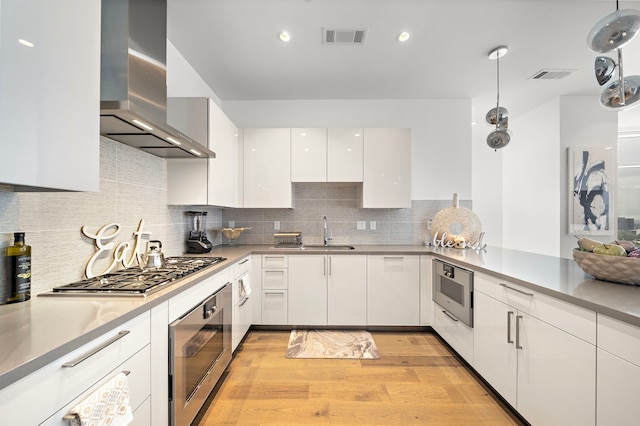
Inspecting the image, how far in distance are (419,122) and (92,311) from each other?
12.0 ft

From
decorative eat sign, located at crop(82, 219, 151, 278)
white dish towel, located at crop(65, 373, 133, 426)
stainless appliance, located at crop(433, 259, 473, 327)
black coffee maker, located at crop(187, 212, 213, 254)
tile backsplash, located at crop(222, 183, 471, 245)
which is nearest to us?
white dish towel, located at crop(65, 373, 133, 426)

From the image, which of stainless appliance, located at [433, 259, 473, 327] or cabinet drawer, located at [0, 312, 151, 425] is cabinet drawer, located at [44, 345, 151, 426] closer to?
cabinet drawer, located at [0, 312, 151, 425]

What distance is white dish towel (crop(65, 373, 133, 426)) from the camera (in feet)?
2.69

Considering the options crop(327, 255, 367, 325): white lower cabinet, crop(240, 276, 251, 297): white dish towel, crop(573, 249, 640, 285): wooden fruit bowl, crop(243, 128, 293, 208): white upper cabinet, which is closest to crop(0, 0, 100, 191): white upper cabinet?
crop(240, 276, 251, 297): white dish towel

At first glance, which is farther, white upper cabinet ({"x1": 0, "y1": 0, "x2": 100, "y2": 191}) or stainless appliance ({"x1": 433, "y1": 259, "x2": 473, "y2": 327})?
stainless appliance ({"x1": 433, "y1": 259, "x2": 473, "y2": 327})

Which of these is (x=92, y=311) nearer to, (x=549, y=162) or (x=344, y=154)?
(x=344, y=154)

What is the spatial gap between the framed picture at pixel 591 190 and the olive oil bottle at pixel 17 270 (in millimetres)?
4952

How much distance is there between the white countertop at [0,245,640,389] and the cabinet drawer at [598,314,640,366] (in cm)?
4

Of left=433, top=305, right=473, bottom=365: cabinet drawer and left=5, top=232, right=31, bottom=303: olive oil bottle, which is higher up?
left=5, top=232, right=31, bottom=303: olive oil bottle

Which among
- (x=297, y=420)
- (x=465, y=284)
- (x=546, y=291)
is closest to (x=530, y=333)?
(x=546, y=291)

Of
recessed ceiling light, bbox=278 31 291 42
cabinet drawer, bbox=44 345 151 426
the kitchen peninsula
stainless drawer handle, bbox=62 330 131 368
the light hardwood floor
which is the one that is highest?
recessed ceiling light, bbox=278 31 291 42

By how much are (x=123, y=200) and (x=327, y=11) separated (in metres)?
1.92

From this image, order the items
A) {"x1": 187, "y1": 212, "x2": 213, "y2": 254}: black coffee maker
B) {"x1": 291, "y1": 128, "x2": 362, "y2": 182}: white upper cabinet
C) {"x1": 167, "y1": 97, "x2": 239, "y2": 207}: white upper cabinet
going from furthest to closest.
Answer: {"x1": 291, "y1": 128, "x2": 362, "y2": 182}: white upper cabinet
{"x1": 187, "y1": 212, "x2": 213, "y2": 254}: black coffee maker
{"x1": 167, "y1": 97, "x2": 239, "y2": 207}: white upper cabinet

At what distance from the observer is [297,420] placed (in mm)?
1776
